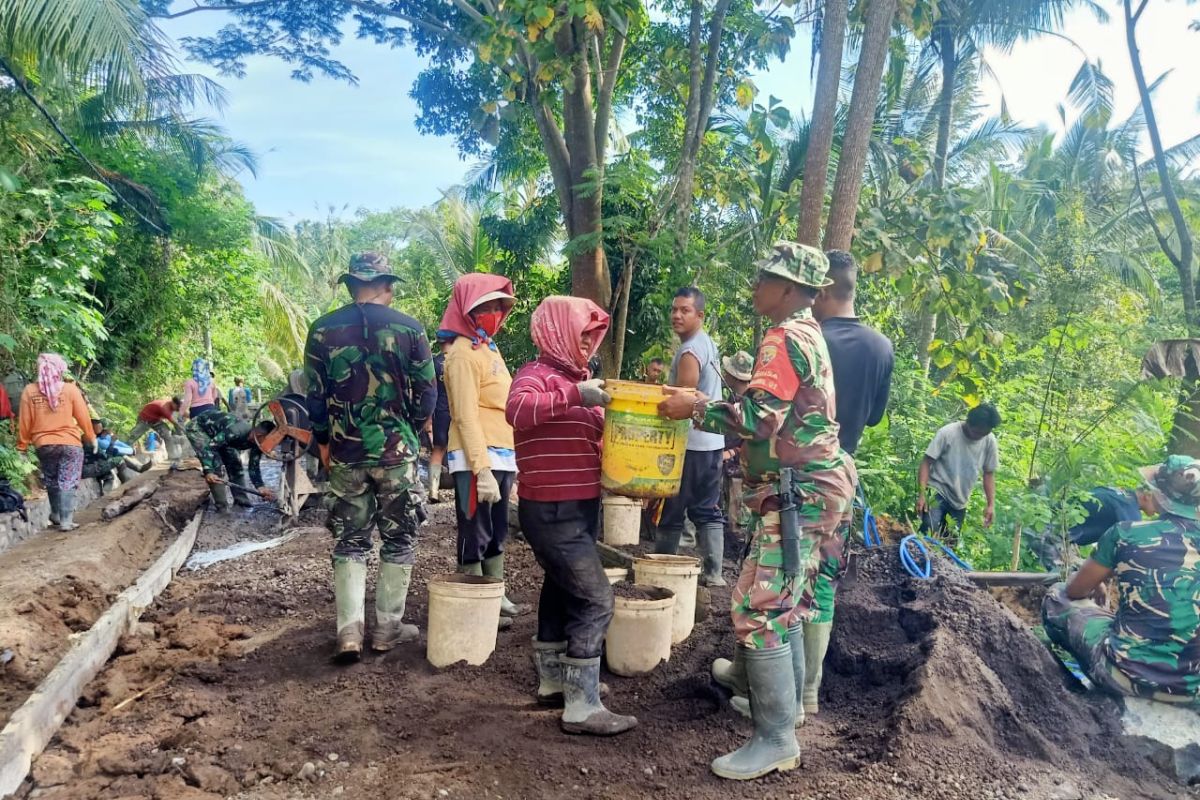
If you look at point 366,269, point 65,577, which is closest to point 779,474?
point 366,269

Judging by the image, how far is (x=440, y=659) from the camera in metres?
4.03

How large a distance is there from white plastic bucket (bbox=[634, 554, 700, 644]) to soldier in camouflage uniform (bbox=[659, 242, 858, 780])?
116 centimetres

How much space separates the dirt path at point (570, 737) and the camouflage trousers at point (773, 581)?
0.54 meters

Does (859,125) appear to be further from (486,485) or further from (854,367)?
(486,485)

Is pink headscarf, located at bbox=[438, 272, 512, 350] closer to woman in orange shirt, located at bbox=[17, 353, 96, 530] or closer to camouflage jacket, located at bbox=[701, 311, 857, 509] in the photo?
camouflage jacket, located at bbox=[701, 311, 857, 509]

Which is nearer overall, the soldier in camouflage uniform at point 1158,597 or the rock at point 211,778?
the rock at point 211,778

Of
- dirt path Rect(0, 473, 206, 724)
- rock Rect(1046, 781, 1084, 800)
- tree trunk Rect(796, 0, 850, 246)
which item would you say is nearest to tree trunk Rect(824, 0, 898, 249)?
tree trunk Rect(796, 0, 850, 246)

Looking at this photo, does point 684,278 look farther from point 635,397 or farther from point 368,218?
point 368,218

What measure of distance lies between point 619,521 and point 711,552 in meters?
1.43

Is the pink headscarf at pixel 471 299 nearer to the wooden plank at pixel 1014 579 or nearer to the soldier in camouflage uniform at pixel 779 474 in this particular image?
the soldier in camouflage uniform at pixel 779 474

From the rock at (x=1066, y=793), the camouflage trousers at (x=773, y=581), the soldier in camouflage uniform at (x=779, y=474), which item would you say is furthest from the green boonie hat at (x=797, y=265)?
the rock at (x=1066, y=793)

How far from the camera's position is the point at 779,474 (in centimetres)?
306

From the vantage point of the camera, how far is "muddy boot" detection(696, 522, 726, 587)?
5270 mm

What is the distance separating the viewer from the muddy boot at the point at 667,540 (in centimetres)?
500
